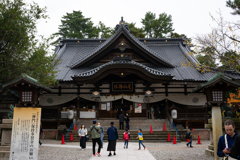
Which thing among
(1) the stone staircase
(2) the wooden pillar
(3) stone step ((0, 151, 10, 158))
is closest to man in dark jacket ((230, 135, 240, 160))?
(2) the wooden pillar

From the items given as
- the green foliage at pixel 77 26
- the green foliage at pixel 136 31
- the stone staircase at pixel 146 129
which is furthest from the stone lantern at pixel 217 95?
the green foliage at pixel 77 26

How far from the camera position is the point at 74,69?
20562 millimetres

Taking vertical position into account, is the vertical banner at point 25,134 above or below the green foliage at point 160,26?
below

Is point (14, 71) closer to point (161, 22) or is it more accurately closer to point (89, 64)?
point (89, 64)

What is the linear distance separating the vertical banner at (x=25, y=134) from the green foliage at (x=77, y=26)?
33.5m

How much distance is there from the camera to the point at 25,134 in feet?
24.9

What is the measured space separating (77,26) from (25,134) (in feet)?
117

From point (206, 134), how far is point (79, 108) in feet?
34.8

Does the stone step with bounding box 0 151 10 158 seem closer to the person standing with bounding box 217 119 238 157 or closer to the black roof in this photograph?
the person standing with bounding box 217 119 238 157

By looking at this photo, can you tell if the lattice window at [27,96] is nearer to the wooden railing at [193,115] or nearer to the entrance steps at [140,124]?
the entrance steps at [140,124]

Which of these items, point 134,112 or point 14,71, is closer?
point 14,71

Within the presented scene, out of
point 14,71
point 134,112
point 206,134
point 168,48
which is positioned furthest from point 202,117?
point 14,71

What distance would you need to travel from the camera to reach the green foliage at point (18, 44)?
1073 centimetres

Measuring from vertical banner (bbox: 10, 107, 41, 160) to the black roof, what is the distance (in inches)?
378
